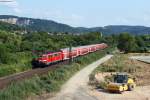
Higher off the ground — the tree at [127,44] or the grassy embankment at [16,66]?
the grassy embankment at [16,66]

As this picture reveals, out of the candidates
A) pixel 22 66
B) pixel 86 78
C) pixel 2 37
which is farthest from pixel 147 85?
pixel 2 37

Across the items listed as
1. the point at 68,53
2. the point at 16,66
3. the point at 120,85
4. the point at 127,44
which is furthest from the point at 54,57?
the point at 127,44

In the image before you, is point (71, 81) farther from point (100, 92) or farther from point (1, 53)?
point (1, 53)

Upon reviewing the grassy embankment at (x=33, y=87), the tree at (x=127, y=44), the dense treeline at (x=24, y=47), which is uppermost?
the grassy embankment at (x=33, y=87)

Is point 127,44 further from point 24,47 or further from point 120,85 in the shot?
point 120,85

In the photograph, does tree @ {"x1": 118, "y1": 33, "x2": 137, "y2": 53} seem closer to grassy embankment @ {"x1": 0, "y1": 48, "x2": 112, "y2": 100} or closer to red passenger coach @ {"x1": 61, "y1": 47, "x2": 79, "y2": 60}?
red passenger coach @ {"x1": 61, "y1": 47, "x2": 79, "y2": 60}

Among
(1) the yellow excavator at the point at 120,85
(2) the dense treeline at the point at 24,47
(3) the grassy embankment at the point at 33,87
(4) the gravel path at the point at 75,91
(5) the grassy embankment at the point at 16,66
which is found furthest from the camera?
(2) the dense treeline at the point at 24,47

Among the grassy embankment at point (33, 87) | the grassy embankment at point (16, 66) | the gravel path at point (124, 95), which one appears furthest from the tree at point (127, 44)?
the gravel path at point (124, 95)

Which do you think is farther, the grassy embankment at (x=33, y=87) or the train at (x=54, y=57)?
the train at (x=54, y=57)

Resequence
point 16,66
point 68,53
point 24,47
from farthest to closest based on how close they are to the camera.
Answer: point 24,47 → point 68,53 → point 16,66

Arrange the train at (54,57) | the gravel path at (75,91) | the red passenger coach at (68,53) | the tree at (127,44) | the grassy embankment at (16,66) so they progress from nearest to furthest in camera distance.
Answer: the gravel path at (75,91) → the grassy embankment at (16,66) → the train at (54,57) → the red passenger coach at (68,53) → the tree at (127,44)

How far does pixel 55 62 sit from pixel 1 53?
28.6 feet

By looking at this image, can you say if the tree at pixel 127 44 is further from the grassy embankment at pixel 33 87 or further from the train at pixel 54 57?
the grassy embankment at pixel 33 87

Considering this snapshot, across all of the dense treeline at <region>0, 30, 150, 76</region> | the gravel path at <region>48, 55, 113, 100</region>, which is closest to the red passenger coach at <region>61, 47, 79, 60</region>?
the dense treeline at <region>0, 30, 150, 76</region>
